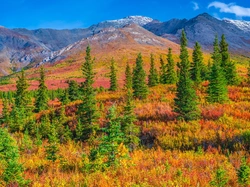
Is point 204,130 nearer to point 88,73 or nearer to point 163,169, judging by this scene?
point 163,169

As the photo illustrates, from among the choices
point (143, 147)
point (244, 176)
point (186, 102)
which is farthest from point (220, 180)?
point (186, 102)

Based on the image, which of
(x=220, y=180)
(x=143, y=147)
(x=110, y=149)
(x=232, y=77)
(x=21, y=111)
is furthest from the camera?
(x=232, y=77)

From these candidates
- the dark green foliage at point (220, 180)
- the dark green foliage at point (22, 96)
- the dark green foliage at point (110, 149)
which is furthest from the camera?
the dark green foliage at point (22, 96)

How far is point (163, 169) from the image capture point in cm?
734

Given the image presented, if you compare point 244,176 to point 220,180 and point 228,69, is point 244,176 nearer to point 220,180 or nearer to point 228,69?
point 220,180

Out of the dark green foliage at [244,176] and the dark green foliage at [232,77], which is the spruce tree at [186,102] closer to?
the dark green foliage at [244,176]

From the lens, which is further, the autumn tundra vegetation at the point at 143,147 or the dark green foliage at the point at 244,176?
the autumn tundra vegetation at the point at 143,147

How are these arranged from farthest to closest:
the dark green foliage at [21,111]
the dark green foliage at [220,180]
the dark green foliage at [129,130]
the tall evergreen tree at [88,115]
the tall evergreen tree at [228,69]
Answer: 1. the tall evergreen tree at [228,69]
2. the dark green foliage at [21,111]
3. the tall evergreen tree at [88,115]
4. the dark green foliage at [129,130]
5. the dark green foliage at [220,180]

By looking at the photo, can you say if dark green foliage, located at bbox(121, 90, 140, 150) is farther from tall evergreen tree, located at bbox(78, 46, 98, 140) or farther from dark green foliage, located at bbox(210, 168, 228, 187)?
dark green foliage, located at bbox(210, 168, 228, 187)

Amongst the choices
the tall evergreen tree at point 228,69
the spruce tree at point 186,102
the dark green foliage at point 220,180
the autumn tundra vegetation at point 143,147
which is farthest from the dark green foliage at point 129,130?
the tall evergreen tree at point 228,69

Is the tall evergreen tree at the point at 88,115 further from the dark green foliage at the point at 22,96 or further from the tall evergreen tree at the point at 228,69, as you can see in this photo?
the tall evergreen tree at the point at 228,69

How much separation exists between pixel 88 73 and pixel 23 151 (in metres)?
10.8

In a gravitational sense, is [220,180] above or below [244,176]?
below

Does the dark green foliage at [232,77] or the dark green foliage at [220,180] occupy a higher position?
the dark green foliage at [232,77]
